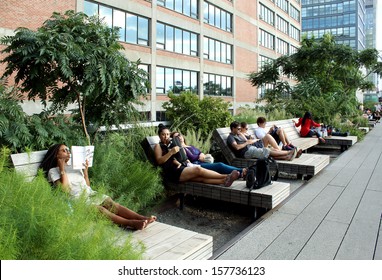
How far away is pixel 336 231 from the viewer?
3.84 m

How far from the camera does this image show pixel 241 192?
4.48 m

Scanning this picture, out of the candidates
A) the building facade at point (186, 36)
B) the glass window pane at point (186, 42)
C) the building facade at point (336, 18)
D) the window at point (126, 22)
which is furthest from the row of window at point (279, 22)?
the building facade at point (336, 18)

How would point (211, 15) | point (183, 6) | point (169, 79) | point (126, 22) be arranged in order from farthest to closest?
point (211, 15)
point (183, 6)
point (169, 79)
point (126, 22)

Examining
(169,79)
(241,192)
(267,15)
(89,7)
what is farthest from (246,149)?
(267,15)

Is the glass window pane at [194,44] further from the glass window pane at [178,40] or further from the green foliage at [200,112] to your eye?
the green foliage at [200,112]

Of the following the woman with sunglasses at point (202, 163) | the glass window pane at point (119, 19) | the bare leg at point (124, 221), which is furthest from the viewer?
the glass window pane at point (119, 19)

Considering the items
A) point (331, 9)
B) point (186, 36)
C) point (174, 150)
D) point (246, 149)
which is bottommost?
point (246, 149)

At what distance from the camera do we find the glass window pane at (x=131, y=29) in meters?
22.2

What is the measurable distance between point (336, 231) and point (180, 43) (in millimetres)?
24743

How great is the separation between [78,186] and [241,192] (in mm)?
2078

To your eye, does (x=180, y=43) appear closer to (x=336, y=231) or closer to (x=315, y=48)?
(x=315, y=48)

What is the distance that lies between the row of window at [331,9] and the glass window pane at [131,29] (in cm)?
7929

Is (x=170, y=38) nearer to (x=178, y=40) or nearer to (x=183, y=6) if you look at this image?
(x=178, y=40)

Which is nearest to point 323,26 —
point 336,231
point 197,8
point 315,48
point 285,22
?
point 285,22
